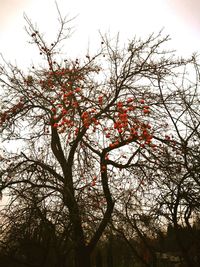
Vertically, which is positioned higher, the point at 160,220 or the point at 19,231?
the point at 160,220

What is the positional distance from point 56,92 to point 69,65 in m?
0.97

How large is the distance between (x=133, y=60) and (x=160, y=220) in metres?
4.17

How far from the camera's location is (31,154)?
780 centimetres

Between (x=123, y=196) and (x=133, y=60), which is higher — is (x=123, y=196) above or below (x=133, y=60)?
below

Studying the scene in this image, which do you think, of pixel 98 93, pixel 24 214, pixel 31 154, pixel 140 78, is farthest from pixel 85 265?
pixel 140 78

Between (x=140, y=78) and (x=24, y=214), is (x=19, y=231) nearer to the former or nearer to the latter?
(x=24, y=214)

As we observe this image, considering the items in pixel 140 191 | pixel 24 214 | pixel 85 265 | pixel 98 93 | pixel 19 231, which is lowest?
pixel 85 265

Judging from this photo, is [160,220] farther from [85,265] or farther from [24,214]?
[24,214]

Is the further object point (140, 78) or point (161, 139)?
point (140, 78)

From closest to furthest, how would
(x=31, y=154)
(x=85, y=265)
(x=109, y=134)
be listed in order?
(x=109, y=134), (x=85, y=265), (x=31, y=154)

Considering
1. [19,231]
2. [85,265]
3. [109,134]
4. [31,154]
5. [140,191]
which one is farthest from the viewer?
[31,154]

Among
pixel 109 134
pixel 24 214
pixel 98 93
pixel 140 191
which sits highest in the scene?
pixel 98 93

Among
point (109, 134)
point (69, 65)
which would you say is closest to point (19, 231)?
point (109, 134)

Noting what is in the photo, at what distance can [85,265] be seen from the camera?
6.82 meters
